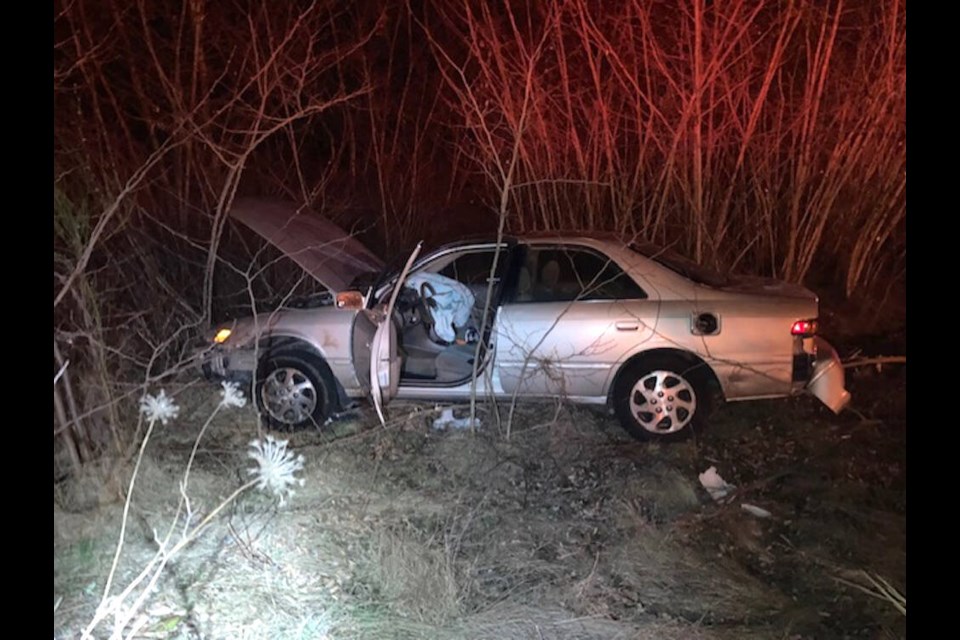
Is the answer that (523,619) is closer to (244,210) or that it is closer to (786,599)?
(786,599)

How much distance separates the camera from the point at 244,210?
5578 millimetres

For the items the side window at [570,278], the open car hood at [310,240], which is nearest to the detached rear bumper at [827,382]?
the side window at [570,278]

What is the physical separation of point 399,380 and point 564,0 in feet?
13.4

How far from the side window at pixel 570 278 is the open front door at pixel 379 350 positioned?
2.66ft

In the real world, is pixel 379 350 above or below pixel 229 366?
above

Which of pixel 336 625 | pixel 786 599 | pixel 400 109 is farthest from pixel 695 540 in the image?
pixel 400 109

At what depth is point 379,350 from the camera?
196 inches

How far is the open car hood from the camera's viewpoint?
17.3ft


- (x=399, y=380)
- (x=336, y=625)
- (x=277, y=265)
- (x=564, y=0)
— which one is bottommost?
(x=336, y=625)

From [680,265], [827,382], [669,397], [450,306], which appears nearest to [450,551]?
[669,397]

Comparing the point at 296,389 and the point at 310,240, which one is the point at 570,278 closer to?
the point at 310,240

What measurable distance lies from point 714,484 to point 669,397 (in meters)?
0.69

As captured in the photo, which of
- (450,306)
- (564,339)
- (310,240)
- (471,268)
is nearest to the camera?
(564,339)

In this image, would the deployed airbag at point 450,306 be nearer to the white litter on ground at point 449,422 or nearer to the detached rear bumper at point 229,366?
the white litter on ground at point 449,422
